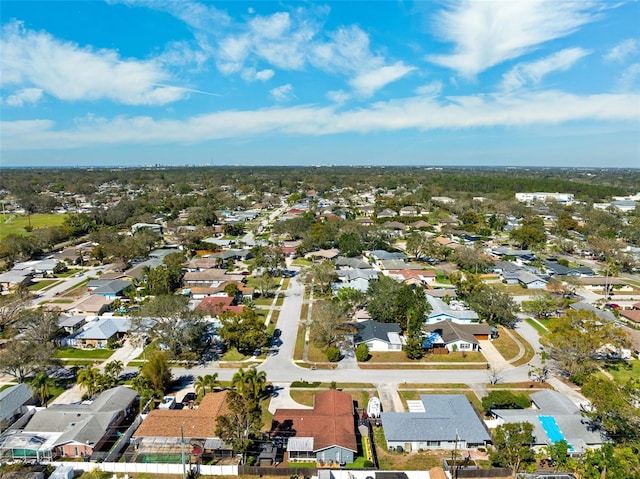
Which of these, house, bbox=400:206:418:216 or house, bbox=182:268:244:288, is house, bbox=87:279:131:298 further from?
house, bbox=400:206:418:216

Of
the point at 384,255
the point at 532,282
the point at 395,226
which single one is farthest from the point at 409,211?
the point at 532,282

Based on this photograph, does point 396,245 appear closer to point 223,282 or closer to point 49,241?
point 223,282

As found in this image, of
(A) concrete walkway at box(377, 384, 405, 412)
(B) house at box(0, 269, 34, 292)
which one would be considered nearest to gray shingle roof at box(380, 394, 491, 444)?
(A) concrete walkway at box(377, 384, 405, 412)

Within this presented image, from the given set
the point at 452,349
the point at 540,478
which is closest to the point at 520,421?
the point at 540,478

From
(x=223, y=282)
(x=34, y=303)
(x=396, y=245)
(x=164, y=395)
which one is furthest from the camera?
(x=396, y=245)

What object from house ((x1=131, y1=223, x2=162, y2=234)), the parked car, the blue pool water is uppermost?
house ((x1=131, y1=223, x2=162, y2=234))

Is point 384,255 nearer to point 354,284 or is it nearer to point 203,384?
point 354,284
